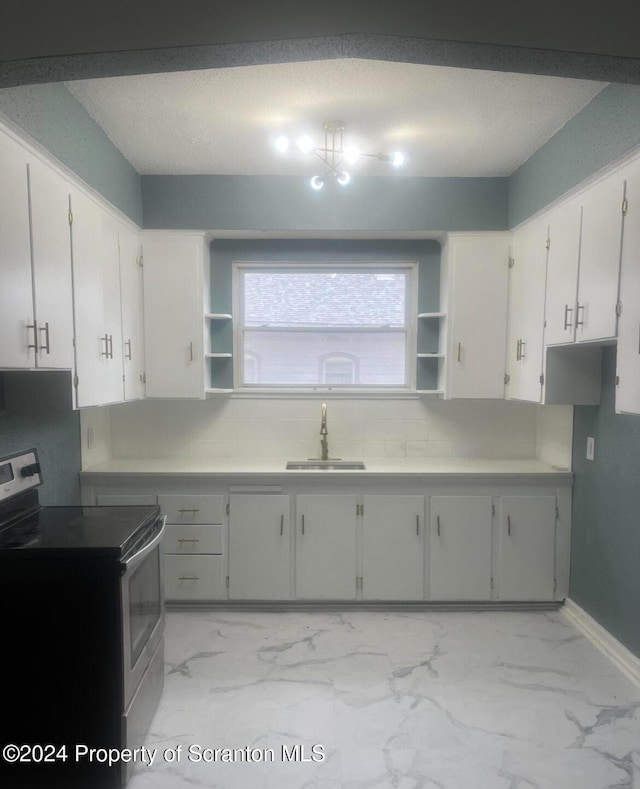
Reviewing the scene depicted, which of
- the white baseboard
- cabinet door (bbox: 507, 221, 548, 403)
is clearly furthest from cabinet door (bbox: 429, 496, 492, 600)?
cabinet door (bbox: 507, 221, 548, 403)

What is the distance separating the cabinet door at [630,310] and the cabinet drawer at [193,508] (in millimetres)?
2151

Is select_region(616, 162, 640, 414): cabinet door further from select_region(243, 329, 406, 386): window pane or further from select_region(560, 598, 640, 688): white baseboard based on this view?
A: select_region(243, 329, 406, 386): window pane

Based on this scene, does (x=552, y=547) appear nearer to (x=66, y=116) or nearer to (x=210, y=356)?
(x=210, y=356)

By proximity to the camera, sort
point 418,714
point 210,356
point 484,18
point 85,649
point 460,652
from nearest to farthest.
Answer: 1. point 484,18
2. point 85,649
3. point 418,714
4. point 460,652
5. point 210,356

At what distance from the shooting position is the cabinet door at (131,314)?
105 inches

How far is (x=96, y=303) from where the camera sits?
7.29ft

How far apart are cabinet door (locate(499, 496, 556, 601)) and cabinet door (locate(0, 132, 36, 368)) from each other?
8.57ft

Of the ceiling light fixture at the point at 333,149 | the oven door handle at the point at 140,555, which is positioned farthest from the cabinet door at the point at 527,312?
the oven door handle at the point at 140,555

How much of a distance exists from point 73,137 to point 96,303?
29.1 inches

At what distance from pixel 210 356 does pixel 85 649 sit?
1.90 metres

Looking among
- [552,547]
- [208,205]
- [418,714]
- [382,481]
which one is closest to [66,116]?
[208,205]

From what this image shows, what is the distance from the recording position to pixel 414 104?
2146 mm

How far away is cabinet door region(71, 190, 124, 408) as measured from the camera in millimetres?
2057

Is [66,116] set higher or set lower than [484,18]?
higher
